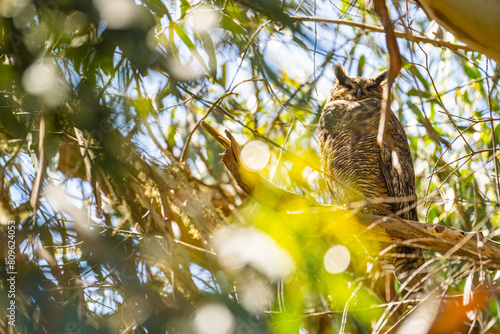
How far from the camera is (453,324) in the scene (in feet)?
5.15

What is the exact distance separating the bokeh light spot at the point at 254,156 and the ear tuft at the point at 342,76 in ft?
3.36

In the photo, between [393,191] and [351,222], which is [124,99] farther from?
[393,191]

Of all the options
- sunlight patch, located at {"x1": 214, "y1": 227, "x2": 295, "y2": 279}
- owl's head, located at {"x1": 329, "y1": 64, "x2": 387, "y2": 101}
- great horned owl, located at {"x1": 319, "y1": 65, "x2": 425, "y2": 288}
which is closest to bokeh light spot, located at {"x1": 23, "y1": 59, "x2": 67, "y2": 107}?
sunlight patch, located at {"x1": 214, "y1": 227, "x2": 295, "y2": 279}

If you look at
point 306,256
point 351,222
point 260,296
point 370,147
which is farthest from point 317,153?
point 260,296

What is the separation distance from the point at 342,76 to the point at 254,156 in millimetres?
1227

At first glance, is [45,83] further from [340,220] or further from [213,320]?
[340,220]

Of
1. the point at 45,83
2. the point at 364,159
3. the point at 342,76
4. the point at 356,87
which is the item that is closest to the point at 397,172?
the point at 364,159

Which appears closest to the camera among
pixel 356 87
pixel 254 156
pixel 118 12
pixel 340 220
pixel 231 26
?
pixel 118 12

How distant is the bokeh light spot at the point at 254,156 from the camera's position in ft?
6.40

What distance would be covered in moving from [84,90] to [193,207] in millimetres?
894

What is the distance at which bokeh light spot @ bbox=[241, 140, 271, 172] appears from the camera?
76.7 inches

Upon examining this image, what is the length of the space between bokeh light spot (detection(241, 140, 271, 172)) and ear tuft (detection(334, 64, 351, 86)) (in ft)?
3.36

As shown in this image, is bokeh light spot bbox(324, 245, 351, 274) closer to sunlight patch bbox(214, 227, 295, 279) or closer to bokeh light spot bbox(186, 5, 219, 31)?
sunlight patch bbox(214, 227, 295, 279)

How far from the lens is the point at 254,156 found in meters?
2.01
